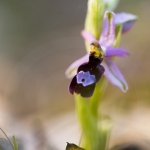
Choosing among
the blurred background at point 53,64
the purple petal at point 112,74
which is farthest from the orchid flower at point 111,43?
the blurred background at point 53,64

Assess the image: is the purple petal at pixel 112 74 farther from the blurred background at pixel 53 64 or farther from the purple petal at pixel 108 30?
the blurred background at pixel 53 64

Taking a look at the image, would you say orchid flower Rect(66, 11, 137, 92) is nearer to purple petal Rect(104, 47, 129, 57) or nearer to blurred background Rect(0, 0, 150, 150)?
purple petal Rect(104, 47, 129, 57)

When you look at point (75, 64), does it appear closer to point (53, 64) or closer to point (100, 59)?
point (100, 59)

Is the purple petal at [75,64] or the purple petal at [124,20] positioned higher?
the purple petal at [124,20]

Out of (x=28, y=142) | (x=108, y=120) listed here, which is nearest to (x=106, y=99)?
(x=108, y=120)

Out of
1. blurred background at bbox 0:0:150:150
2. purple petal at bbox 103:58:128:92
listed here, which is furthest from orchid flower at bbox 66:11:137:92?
blurred background at bbox 0:0:150:150
